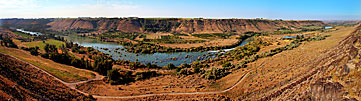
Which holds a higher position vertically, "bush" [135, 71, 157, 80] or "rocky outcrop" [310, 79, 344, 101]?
"rocky outcrop" [310, 79, 344, 101]

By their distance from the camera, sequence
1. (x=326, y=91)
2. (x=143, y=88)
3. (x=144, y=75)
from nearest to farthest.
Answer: (x=326, y=91) < (x=143, y=88) < (x=144, y=75)

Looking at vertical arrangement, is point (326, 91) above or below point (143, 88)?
above

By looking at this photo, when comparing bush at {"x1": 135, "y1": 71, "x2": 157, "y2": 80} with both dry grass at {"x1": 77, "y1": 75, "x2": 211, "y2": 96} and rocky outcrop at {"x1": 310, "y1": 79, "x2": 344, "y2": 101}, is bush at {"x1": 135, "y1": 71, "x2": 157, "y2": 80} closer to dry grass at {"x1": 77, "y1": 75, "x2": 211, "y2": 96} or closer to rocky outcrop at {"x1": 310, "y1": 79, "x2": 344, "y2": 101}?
dry grass at {"x1": 77, "y1": 75, "x2": 211, "y2": 96}

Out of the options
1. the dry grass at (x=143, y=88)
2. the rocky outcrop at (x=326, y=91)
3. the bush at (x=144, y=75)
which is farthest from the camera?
the bush at (x=144, y=75)

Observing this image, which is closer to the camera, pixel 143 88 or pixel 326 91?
pixel 326 91

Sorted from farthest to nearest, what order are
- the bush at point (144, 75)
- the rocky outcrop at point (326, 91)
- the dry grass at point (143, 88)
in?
the bush at point (144, 75) → the dry grass at point (143, 88) → the rocky outcrop at point (326, 91)

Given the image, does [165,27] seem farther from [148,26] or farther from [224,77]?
[224,77]

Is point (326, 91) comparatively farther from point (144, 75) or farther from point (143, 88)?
point (144, 75)


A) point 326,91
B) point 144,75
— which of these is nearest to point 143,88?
point 144,75

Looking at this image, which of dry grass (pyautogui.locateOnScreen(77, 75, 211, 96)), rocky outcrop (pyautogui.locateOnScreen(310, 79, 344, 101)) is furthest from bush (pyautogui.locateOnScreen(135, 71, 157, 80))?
rocky outcrop (pyautogui.locateOnScreen(310, 79, 344, 101))

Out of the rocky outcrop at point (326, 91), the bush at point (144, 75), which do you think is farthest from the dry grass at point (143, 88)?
the rocky outcrop at point (326, 91)

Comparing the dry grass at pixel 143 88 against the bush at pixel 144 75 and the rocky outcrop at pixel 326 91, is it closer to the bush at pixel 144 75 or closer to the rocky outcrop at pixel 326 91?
the bush at pixel 144 75

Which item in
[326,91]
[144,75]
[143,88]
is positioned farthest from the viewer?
[144,75]
